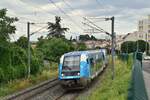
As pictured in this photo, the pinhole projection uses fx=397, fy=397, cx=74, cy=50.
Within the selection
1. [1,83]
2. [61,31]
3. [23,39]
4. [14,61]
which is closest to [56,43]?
[23,39]

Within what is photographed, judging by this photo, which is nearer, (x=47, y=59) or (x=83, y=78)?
(x=83, y=78)

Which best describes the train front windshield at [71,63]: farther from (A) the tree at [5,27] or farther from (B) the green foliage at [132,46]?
(B) the green foliage at [132,46]

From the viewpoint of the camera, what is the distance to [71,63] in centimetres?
2975

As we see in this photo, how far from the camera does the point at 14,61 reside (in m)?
38.3

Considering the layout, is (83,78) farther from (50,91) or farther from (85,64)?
(50,91)

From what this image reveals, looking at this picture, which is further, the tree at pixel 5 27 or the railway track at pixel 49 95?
the tree at pixel 5 27

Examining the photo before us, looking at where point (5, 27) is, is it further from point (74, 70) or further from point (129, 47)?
point (129, 47)

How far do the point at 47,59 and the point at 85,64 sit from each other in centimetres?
2800

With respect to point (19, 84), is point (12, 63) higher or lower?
higher

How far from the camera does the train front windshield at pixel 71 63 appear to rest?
29.5 metres

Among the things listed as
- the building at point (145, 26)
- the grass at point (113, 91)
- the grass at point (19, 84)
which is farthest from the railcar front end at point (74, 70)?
the building at point (145, 26)

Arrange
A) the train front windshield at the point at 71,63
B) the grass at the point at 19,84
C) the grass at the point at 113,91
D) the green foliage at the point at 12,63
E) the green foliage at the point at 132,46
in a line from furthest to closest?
the green foliage at the point at 132,46 → the green foliage at the point at 12,63 → the grass at the point at 19,84 → the train front windshield at the point at 71,63 → the grass at the point at 113,91

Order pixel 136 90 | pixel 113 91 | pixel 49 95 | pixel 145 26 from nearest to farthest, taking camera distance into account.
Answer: pixel 136 90, pixel 113 91, pixel 49 95, pixel 145 26

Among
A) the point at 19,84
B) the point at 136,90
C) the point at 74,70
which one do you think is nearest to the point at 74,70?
the point at 74,70
